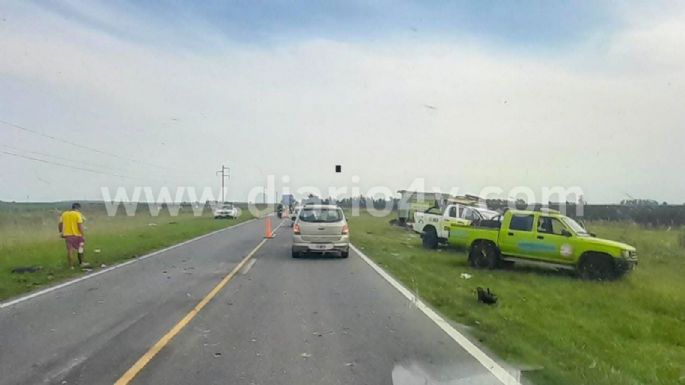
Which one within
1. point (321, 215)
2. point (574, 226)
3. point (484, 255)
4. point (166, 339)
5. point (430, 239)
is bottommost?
point (166, 339)

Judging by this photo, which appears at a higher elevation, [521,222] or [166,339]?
[521,222]

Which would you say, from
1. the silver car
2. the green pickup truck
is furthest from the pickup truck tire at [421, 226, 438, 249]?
the green pickup truck

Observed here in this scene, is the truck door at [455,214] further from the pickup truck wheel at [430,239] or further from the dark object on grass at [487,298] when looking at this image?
the dark object on grass at [487,298]

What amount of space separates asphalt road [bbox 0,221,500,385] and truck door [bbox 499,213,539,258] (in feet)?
15.6

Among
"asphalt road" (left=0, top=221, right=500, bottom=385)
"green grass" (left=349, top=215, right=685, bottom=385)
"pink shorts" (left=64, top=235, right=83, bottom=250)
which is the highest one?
"pink shorts" (left=64, top=235, right=83, bottom=250)

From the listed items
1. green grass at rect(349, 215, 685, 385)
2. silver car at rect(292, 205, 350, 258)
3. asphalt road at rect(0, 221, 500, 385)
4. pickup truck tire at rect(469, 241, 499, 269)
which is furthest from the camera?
silver car at rect(292, 205, 350, 258)

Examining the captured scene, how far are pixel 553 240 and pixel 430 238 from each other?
9735 mm

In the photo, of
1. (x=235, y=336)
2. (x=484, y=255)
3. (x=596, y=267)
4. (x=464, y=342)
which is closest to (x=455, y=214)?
(x=484, y=255)

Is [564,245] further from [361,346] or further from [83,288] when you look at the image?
[83,288]

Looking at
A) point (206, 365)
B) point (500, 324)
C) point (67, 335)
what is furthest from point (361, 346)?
point (67, 335)

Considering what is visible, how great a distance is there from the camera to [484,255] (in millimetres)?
18031

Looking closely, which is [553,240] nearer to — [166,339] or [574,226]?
[574,226]

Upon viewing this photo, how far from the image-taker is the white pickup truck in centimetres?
2493

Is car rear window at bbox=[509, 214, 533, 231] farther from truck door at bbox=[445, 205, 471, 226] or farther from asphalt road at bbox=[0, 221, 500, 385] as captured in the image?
truck door at bbox=[445, 205, 471, 226]
